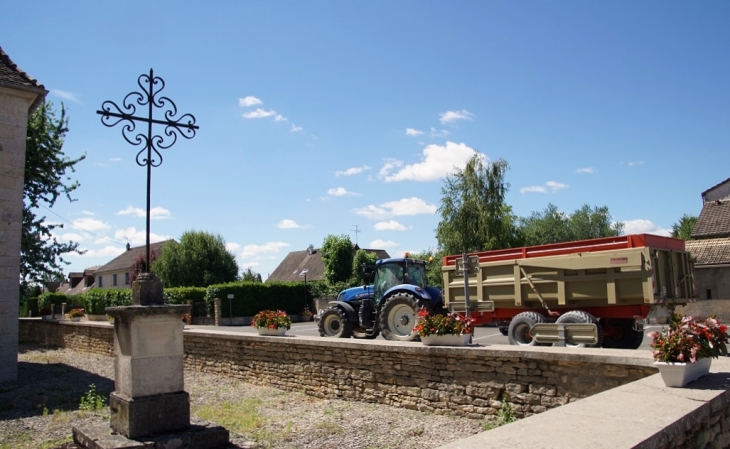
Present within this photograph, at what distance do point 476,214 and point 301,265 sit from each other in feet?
77.3

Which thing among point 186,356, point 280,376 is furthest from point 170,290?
point 280,376

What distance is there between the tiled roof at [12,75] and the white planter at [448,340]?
376 inches

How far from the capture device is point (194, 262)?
142 feet

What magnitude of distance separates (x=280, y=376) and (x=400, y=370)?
3.00 metres

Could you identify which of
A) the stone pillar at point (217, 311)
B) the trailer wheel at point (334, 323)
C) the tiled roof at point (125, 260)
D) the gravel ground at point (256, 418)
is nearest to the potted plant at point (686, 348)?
the gravel ground at point (256, 418)

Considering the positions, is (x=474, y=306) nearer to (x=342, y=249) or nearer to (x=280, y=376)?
(x=280, y=376)

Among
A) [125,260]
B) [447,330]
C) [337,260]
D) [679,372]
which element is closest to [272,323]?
[447,330]

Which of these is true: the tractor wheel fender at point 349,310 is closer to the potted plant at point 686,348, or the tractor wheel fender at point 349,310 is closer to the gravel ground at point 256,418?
the gravel ground at point 256,418

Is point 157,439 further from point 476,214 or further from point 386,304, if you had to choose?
point 476,214

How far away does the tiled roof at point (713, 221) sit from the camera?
2655cm

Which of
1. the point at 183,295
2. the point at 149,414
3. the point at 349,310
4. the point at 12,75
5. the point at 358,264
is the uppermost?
the point at 12,75

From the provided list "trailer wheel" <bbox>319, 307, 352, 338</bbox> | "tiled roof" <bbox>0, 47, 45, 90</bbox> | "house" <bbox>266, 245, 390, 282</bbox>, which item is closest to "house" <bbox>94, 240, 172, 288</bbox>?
"house" <bbox>266, 245, 390, 282</bbox>

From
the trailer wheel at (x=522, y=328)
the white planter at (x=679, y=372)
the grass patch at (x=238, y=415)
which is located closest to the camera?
the white planter at (x=679, y=372)

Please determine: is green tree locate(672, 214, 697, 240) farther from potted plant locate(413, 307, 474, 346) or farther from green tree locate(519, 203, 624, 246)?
potted plant locate(413, 307, 474, 346)
